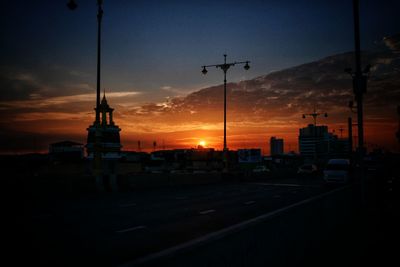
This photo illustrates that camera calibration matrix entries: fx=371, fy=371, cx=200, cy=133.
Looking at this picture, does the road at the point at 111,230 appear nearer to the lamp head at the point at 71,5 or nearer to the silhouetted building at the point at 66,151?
the lamp head at the point at 71,5

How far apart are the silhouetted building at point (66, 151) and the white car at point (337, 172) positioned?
301ft

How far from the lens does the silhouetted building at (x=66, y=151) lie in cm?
11350

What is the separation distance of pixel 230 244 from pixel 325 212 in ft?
16.8

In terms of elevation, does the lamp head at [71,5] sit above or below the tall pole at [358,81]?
above

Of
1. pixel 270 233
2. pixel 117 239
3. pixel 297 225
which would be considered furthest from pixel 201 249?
pixel 117 239

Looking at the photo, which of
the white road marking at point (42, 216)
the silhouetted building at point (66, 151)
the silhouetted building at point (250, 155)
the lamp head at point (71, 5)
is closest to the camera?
the white road marking at point (42, 216)

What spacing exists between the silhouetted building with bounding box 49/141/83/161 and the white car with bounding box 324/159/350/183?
91667mm

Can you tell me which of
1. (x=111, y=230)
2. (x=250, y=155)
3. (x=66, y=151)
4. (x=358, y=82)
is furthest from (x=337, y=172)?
(x=66, y=151)

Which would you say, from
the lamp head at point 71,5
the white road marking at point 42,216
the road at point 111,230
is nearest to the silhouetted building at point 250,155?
the road at point 111,230

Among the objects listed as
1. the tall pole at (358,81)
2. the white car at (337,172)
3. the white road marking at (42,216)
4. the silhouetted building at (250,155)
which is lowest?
the white road marking at (42,216)

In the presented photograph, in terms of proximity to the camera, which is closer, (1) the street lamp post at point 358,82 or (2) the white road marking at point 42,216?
(2) the white road marking at point 42,216

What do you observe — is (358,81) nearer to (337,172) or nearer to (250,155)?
(337,172)

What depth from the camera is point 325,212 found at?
849cm

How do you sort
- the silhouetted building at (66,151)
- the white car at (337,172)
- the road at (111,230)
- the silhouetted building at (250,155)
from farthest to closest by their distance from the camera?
the silhouetted building at (66,151)
the silhouetted building at (250,155)
the white car at (337,172)
the road at (111,230)
